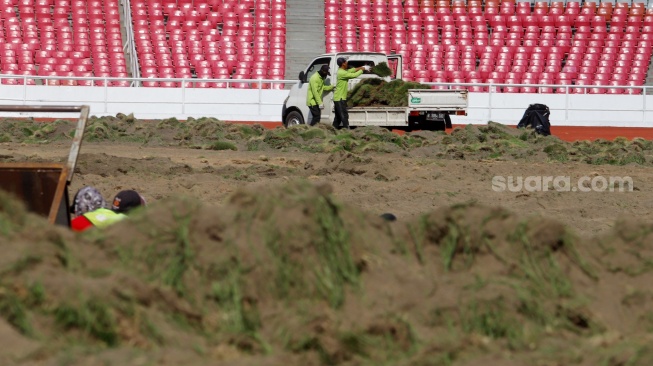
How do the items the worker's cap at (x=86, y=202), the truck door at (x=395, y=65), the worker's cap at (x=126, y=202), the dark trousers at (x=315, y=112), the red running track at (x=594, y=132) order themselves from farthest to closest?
the red running track at (x=594, y=132) → the truck door at (x=395, y=65) → the dark trousers at (x=315, y=112) → the worker's cap at (x=86, y=202) → the worker's cap at (x=126, y=202)

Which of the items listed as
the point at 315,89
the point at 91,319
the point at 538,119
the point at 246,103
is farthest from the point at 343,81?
the point at 91,319

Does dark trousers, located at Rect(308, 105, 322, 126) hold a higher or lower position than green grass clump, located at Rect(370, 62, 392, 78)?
lower

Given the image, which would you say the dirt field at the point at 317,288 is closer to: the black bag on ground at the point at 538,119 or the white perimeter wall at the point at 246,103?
the black bag on ground at the point at 538,119

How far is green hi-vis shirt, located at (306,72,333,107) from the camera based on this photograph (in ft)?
69.8

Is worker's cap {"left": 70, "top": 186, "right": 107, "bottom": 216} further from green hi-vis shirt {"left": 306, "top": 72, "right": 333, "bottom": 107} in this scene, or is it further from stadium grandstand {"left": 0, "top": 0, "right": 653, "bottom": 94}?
stadium grandstand {"left": 0, "top": 0, "right": 653, "bottom": 94}

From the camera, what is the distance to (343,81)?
2109 cm

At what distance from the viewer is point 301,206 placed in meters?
5.12

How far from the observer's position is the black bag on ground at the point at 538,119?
23.1 metres

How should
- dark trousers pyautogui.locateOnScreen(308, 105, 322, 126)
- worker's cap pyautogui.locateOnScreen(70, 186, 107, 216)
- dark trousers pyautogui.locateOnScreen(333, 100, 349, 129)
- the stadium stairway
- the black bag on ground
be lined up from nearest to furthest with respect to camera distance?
worker's cap pyautogui.locateOnScreen(70, 186, 107, 216)
dark trousers pyautogui.locateOnScreen(333, 100, 349, 129)
dark trousers pyautogui.locateOnScreen(308, 105, 322, 126)
the black bag on ground
the stadium stairway

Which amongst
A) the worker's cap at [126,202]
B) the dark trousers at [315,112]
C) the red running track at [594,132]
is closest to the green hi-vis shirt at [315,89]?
the dark trousers at [315,112]

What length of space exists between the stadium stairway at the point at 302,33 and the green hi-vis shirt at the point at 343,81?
9.90m

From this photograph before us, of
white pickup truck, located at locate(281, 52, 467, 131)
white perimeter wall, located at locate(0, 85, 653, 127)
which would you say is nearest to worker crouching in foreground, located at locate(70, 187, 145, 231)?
white pickup truck, located at locate(281, 52, 467, 131)

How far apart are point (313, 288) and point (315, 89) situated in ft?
54.5

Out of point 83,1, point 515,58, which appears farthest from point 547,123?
point 83,1
